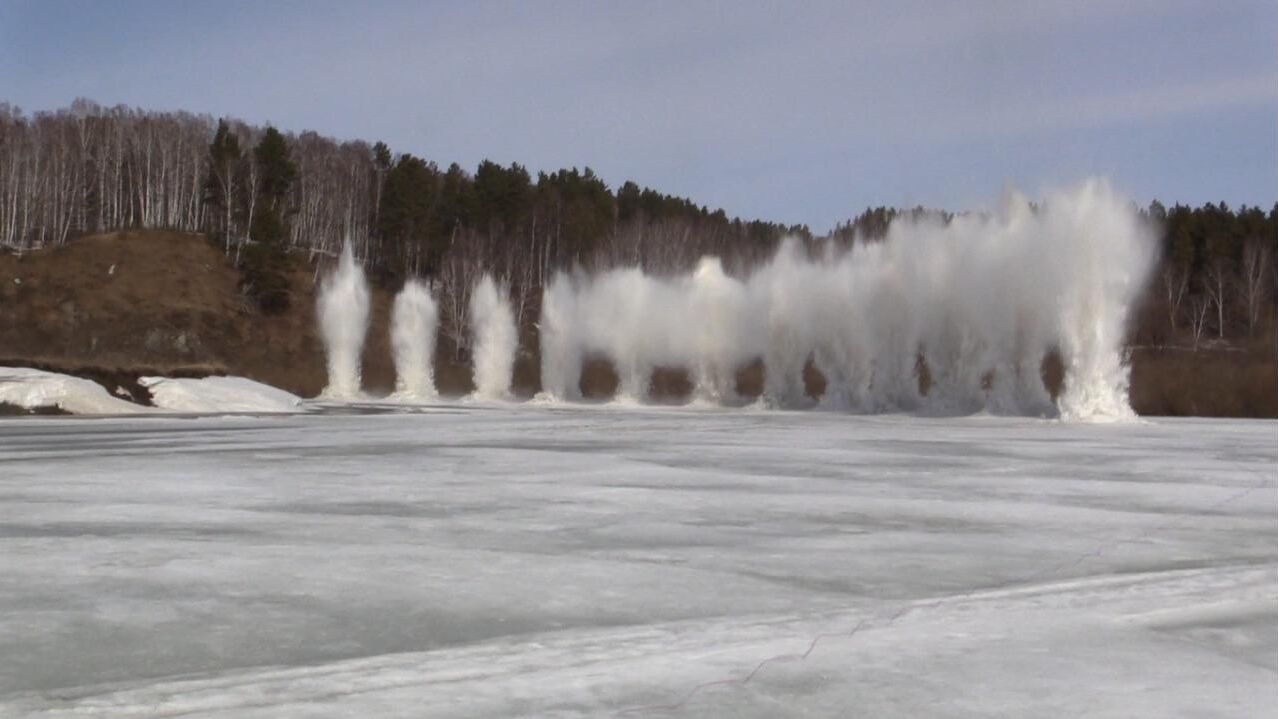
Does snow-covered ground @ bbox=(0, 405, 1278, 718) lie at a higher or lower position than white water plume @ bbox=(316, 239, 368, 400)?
lower

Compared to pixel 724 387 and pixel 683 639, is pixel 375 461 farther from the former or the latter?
pixel 724 387

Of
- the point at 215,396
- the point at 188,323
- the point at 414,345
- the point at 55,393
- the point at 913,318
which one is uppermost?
the point at 188,323

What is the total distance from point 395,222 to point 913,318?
214 feet

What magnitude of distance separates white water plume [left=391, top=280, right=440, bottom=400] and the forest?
22660 millimetres

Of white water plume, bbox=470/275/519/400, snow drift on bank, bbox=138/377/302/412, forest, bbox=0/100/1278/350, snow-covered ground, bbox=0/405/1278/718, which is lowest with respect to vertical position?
snow-covered ground, bbox=0/405/1278/718

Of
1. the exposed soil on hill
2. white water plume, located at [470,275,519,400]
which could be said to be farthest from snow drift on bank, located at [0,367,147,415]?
the exposed soil on hill

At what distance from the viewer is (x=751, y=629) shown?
25.2 feet

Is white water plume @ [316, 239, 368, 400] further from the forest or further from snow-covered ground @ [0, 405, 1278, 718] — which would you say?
snow-covered ground @ [0, 405, 1278, 718]

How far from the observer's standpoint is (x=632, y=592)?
881 centimetres

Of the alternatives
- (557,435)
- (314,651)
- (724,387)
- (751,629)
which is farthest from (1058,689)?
(724,387)

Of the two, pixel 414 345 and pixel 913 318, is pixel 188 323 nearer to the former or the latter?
pixel 414 345

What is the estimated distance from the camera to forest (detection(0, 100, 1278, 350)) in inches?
3824

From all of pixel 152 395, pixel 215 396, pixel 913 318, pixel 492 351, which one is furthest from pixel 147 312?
pixel 913 318

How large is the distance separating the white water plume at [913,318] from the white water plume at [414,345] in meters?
7.08
